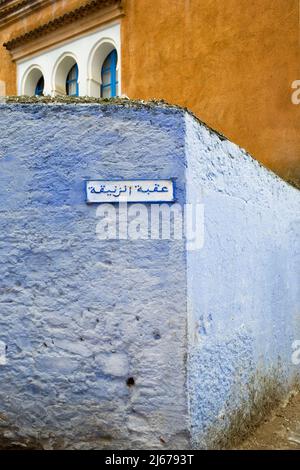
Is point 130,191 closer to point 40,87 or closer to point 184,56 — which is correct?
point 184,56

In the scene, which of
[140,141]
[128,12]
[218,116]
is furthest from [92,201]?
[128,12]

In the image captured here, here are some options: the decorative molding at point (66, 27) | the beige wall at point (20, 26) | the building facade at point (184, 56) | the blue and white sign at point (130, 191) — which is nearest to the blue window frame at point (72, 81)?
the building facade at point (184, 56)

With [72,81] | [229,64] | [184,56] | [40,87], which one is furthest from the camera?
[40,87]

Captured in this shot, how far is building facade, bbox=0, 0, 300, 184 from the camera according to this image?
5922 mm

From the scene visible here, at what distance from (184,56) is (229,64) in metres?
1.01

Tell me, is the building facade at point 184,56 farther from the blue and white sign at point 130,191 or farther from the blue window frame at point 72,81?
the blue and white sign at point 130,191

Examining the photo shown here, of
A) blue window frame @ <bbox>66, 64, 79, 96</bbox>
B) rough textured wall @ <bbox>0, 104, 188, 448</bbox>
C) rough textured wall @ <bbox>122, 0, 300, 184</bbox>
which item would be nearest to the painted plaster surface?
rough textured wall @ <bbox>0, 104, 188, 448</bbox>

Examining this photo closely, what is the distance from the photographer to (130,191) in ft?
9.00

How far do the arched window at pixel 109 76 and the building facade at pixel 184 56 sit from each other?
24mm

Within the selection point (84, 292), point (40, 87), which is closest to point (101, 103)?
point (84, 292)

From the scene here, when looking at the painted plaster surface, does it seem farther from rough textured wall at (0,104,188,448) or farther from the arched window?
the arched window

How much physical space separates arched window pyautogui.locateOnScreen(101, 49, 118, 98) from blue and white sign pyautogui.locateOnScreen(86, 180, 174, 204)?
672 cm

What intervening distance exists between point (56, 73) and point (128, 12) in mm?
2614

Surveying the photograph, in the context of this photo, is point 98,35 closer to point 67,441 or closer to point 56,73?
point 56,73
